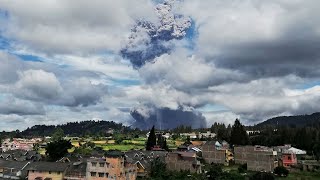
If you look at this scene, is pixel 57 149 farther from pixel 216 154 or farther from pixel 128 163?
pixel 216 154

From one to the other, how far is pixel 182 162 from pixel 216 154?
18252mm

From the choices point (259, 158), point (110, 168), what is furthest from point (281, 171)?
point (110, 168)

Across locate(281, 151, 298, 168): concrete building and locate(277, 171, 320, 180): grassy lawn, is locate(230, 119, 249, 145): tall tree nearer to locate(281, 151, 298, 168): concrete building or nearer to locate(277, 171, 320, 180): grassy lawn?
locate(281, 151, 298, 168): concrete building

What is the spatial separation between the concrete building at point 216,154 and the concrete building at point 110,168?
105 feet

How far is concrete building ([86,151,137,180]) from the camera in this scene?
70062 millimetres

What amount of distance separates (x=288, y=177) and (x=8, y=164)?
62.5m

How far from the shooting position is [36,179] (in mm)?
77375

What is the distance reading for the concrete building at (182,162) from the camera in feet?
268

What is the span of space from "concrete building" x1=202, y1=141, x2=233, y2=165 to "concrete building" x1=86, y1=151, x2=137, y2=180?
105 ft

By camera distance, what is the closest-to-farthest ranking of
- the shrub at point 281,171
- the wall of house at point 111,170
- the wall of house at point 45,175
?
the wall of house at point 111,170 → the wall of house at point 45,175 → the shrub at point 281,171

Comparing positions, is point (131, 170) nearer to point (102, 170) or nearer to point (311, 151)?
point (102, 170)

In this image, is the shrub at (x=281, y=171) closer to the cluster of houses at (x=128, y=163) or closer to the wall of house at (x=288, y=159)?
the cluster of houses at (x=128, y=163)

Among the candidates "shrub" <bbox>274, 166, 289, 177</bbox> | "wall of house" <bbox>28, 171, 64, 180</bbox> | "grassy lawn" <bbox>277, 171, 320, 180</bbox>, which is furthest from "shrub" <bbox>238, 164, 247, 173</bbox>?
"wall of house" <bbox>28, 171, 64, 180</bbox>

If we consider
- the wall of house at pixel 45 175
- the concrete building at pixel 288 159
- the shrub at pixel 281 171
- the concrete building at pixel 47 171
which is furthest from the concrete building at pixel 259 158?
the wall of house at pixel 45 175
